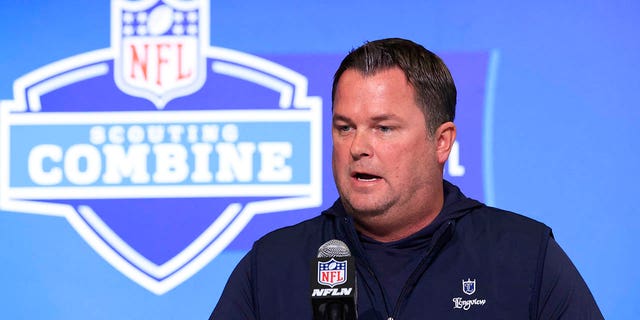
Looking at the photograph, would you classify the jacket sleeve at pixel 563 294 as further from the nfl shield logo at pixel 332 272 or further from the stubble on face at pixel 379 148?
the nfl shield logo at pixel 332 272

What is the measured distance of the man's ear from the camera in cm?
233

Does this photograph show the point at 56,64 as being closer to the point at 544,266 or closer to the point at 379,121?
the point at 379,121

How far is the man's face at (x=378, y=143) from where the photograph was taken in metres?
2.17

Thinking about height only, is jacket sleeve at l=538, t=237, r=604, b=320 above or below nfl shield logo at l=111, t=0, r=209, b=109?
below

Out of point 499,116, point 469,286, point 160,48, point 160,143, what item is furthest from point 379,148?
point 160,48

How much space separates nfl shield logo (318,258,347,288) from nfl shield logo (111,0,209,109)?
1.68 m

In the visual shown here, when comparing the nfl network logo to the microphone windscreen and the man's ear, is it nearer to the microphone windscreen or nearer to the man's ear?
the man's ear

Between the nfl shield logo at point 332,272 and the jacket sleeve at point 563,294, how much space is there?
60 cm

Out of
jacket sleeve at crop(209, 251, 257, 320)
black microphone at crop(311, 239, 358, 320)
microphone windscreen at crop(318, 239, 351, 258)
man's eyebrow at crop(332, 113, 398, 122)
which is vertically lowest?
jacket sleeve at crop(209, 251, 257, 320)

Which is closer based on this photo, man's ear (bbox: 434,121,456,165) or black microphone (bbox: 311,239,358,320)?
black microphone (bbox: 311,239,358,320)

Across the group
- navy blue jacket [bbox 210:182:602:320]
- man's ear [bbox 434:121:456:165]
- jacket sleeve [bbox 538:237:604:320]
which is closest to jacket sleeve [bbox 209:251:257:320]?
navy blue jacket [bbox 210:182:602:320]

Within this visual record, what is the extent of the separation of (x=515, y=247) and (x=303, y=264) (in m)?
0.51

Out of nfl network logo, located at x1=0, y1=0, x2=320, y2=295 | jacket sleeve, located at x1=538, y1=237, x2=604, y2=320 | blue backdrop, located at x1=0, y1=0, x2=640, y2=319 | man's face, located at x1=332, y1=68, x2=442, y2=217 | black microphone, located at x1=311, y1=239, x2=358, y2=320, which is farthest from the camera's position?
nfl network logo, located at x1=0, y1=0, x2=320, y2=295

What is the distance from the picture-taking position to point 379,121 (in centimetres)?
219
